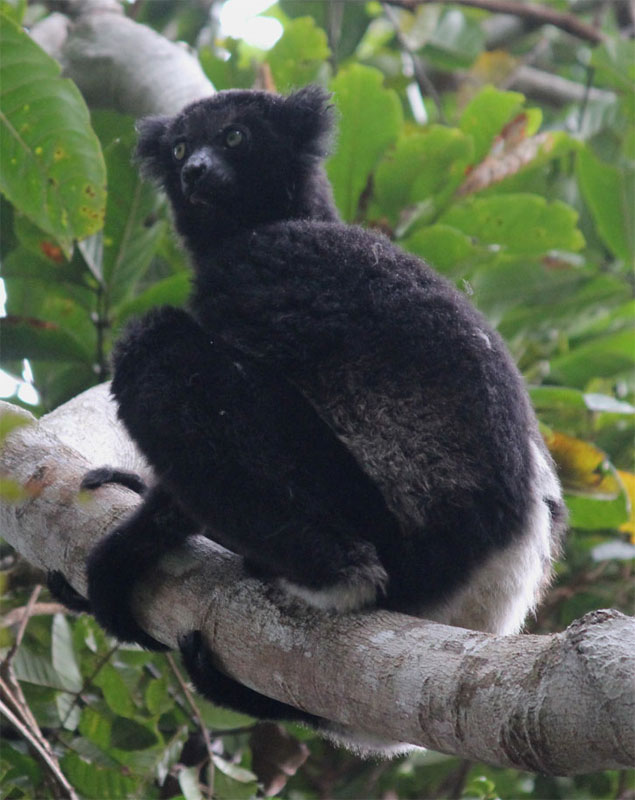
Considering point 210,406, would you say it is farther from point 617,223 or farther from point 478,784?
point 617,223

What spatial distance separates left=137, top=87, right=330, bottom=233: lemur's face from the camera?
3723mm

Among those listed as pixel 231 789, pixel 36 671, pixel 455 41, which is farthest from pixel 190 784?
pixel 455 41

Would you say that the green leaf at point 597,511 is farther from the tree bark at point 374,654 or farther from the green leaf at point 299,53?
the green leaf at point 299,53

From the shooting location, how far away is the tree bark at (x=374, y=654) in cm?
161

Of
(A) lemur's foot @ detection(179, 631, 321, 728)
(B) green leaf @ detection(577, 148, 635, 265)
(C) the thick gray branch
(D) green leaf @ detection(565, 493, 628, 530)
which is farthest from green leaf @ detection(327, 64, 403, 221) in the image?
(A) lemur's foot @ detection(179, 631, 321, 728)

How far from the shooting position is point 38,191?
3.67m

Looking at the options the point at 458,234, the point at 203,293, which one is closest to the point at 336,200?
the point at 458,234

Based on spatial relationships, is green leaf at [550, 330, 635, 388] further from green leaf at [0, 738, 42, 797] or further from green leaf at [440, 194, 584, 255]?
green leaf at [0, 738, 42, 797]

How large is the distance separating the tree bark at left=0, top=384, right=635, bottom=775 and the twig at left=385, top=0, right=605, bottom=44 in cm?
442

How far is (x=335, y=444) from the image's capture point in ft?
8.70

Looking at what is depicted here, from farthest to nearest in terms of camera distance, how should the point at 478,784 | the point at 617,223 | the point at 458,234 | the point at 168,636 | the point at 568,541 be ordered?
the point at 617,223
the point at 568,541
the point at 458,234
the point at 478,784
the point at 168,636

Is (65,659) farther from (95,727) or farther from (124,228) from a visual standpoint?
(124,228)

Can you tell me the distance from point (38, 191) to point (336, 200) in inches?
75.5

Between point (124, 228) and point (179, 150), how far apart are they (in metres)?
0.69
